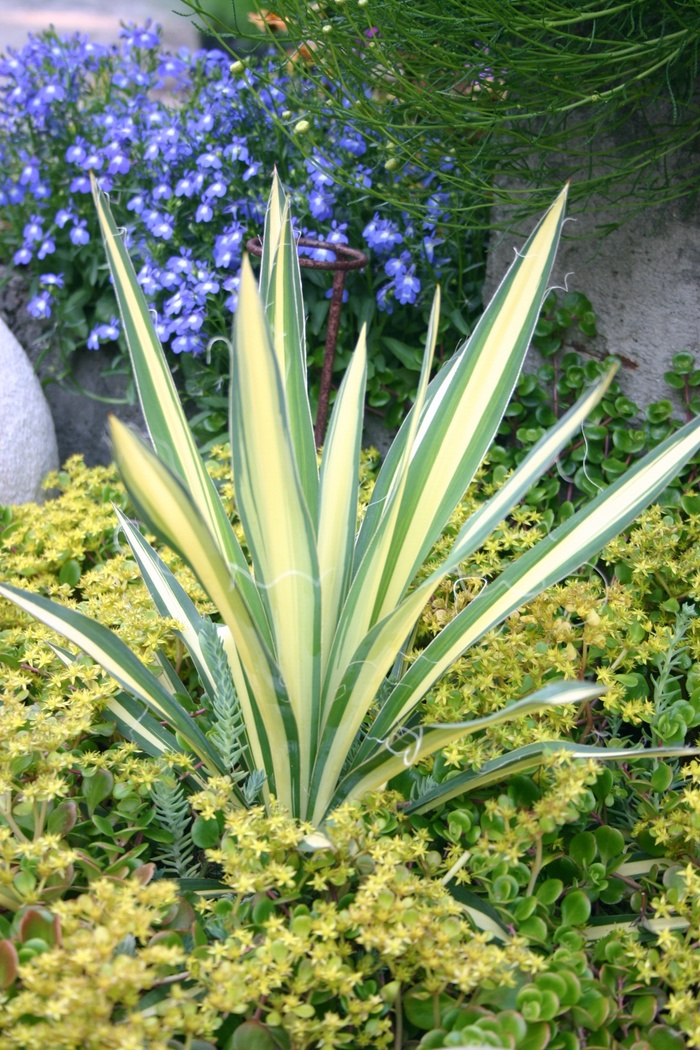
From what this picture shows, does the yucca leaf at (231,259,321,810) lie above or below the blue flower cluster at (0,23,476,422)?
below

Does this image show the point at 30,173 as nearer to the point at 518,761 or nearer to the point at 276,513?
the point at 276,513

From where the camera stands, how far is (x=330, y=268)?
170cm

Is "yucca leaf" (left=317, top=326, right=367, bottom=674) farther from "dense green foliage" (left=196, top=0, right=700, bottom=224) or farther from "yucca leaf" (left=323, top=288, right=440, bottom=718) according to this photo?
"dense green foliage" (left=196, top=0, right=700, bottom=224)

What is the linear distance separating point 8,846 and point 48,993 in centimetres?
20

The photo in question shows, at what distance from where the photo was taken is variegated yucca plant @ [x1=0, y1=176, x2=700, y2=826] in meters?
0.88

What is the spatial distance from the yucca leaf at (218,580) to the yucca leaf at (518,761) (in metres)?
0.17

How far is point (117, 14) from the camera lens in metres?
8.21

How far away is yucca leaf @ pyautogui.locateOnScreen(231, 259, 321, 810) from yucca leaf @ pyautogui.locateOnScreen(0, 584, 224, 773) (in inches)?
5.1

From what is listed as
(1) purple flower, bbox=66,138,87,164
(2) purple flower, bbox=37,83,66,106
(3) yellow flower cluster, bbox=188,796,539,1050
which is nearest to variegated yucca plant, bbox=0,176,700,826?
(3) yellow flower cluster, bbox=188,796,539,1050

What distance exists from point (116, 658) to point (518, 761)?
0.45 m

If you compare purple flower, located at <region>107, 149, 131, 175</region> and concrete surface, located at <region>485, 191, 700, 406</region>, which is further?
purple flower, located at <region>107, 149, 131, 175</region>

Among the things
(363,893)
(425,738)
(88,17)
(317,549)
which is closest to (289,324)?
(317,549)

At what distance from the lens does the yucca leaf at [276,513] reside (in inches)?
33.4

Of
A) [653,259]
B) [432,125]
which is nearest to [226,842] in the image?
[432,125]
